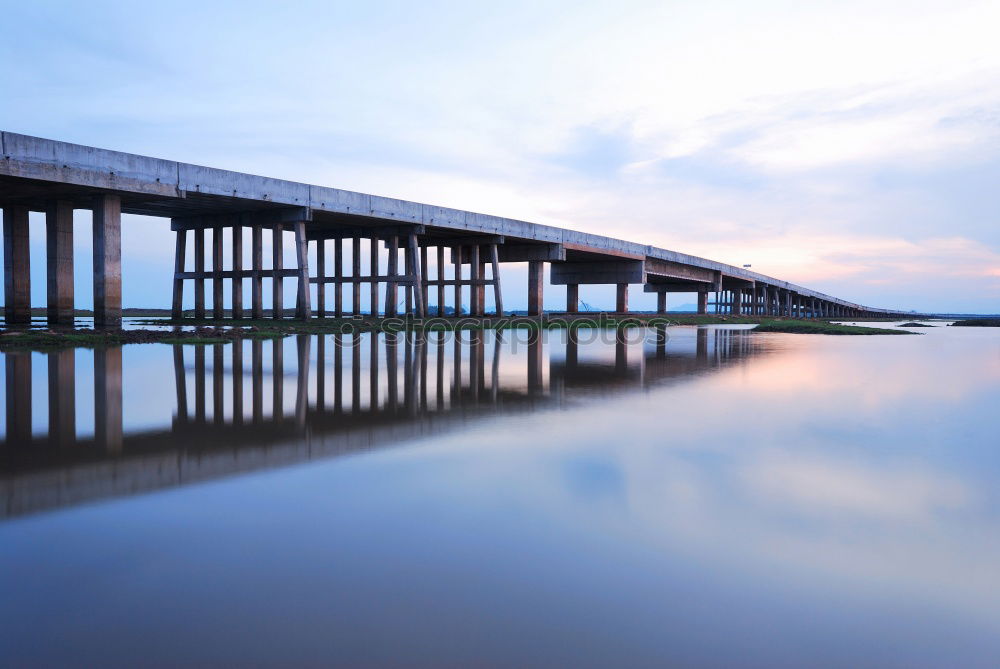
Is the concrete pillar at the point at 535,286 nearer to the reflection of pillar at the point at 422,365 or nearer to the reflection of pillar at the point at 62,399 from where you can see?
the reflection of pillar at the point at 422,365

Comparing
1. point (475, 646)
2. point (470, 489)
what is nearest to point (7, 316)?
point (470, 489)

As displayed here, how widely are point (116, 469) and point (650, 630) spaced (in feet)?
15.9

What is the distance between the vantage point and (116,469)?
572 cm

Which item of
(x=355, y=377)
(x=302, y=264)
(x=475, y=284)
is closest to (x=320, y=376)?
(x=355, y=377)

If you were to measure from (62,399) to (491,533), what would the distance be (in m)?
7.88

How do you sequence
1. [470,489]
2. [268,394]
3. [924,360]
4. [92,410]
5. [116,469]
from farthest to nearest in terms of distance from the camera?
[924,360] < [268,394] < [92,410] < [116,469] < [470,489]

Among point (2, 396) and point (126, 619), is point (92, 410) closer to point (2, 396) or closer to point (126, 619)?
point (2, 396)

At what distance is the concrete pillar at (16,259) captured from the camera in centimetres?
2867

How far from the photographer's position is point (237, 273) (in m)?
34.7

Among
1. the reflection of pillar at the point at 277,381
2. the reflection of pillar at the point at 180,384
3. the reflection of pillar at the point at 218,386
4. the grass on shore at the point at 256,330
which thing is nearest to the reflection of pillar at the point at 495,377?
the reflection of pillar at the point at 277,381

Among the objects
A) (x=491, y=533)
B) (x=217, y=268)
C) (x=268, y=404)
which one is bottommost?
(x=491, y=533)

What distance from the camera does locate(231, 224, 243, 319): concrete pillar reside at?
35.1m

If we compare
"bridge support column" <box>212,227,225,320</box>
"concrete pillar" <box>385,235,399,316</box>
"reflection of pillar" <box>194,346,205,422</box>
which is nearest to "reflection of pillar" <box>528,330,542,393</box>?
"reflection of pillar" <box>194,346,205,422</box>

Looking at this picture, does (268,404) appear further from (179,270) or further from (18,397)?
(179,270)
